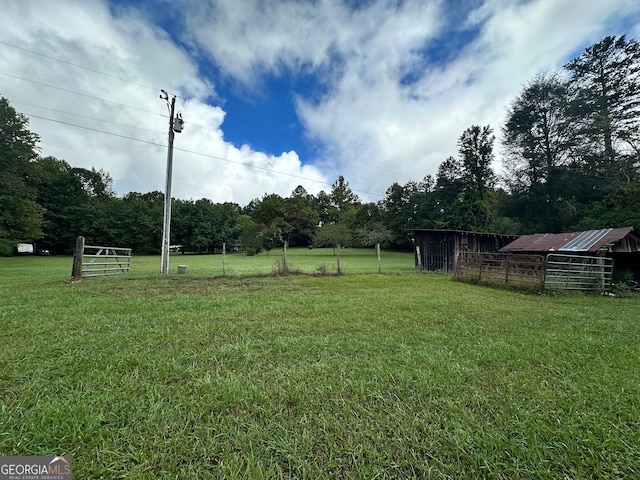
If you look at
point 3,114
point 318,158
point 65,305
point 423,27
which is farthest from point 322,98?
point 3,114

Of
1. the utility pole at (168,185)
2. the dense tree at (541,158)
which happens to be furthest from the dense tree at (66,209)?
the dense tree at (541,158)

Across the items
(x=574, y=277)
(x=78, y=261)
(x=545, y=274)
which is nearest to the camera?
(x=545, y=274)

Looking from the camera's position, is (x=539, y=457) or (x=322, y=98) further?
(x=322, y=98)

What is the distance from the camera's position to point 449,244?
56.5 ft

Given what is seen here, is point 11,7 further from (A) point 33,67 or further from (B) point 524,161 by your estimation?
(B) point 524,161

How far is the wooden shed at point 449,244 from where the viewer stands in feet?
55.7

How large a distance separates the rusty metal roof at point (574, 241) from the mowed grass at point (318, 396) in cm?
815

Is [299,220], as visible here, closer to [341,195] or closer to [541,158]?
[341,195]

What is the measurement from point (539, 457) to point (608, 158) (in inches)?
1085

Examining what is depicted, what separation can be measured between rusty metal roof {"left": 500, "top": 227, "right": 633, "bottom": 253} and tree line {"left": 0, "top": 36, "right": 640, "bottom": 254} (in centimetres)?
482

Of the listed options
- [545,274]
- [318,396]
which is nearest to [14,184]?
[318,396]

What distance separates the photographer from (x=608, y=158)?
19000mm

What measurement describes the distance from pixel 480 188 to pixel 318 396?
37.5 meters

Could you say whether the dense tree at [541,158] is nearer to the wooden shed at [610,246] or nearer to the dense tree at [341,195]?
the wooden shed at [610,246]
